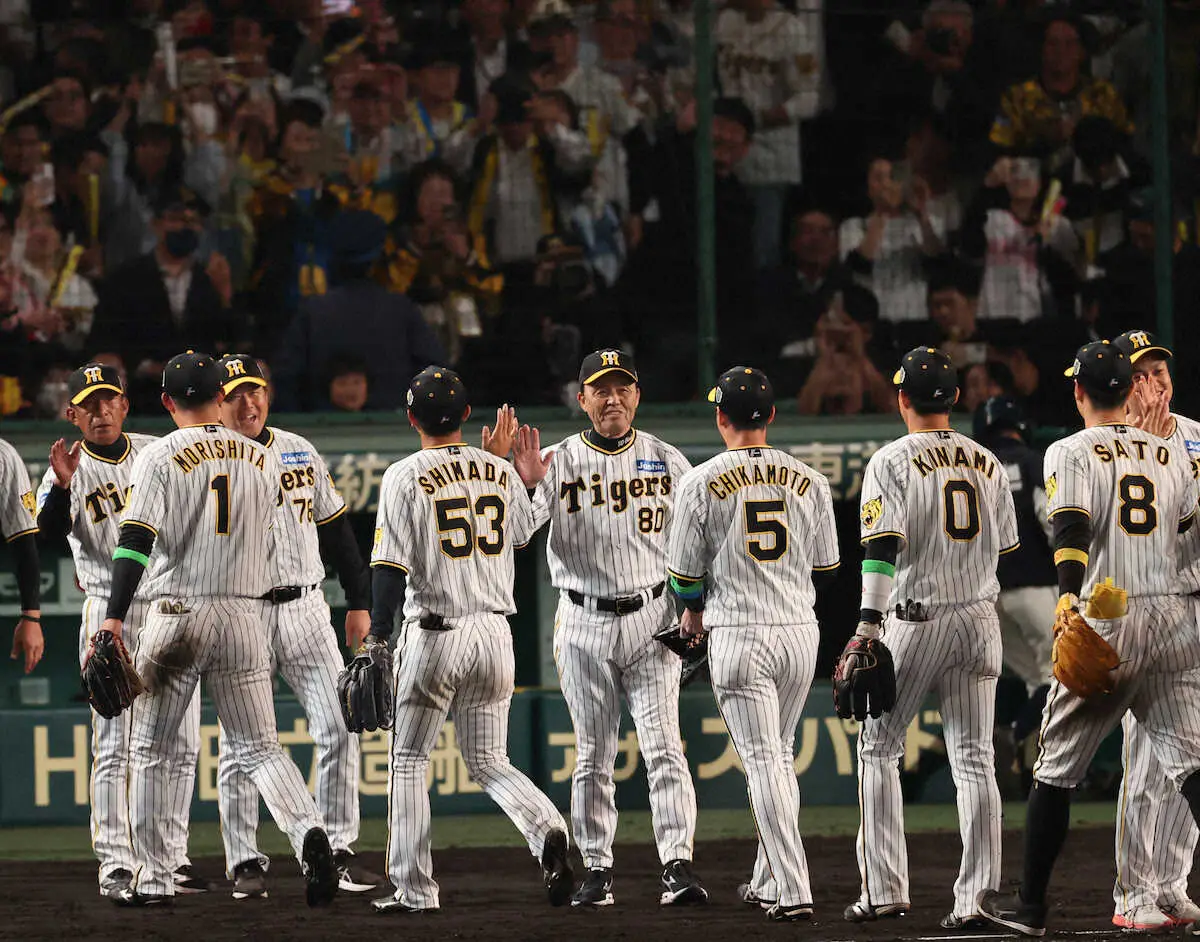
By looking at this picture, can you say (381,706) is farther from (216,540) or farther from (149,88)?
(149,88)

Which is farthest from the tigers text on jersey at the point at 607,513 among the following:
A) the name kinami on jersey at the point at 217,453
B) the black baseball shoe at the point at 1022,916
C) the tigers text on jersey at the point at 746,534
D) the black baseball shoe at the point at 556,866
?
the black baseball shoe at the point at 1022,916

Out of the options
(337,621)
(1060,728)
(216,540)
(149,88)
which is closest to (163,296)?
(149,88)

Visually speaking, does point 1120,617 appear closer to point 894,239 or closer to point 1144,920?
point 1144,920

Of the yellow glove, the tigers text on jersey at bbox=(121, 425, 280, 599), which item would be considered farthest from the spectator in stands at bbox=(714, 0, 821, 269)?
the yellow glove

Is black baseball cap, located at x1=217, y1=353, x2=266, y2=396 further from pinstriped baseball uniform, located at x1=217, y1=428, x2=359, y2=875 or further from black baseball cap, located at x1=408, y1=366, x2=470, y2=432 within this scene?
black baseball cap, located at x1=408, y1=366, x2=470, y2=432

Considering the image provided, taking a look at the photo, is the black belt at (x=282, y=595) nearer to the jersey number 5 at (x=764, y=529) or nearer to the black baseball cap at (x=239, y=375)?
the black baseball cap at (x=239, y=375)

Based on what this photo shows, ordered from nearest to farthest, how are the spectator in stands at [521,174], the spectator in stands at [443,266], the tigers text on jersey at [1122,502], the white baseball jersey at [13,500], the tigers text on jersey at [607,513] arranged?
the tigers text on jersey at [1122,502]
the tigers text on jersey at [607,513]
the white baseball jersey at [13,500]
the spectator in stands at [443,266]
the spectator in stands at [521,174]

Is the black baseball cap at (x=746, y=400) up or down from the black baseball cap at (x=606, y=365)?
down

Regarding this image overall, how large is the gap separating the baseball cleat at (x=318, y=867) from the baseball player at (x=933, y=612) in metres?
1.95

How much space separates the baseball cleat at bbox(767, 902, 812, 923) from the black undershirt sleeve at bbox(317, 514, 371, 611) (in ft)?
7.58

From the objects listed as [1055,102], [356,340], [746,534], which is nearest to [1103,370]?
[746,534]

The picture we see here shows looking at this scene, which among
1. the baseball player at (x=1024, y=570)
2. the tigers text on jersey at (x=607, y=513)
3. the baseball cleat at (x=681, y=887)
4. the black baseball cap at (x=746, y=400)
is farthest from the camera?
the baseball player at (x=1024, y=570)

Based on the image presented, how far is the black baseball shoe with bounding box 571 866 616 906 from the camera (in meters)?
7.64

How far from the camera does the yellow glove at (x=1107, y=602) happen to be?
6.41 meters
